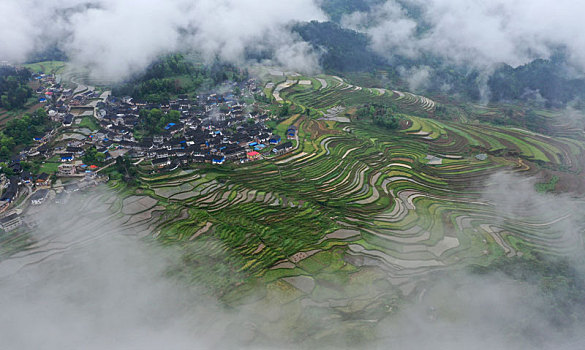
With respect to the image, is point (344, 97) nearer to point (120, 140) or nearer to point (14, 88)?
point (120, 140)

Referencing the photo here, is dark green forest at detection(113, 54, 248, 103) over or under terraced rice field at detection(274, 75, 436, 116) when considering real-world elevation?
over

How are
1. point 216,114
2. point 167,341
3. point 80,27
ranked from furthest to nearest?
point 80,27 → point 216,114 → point 167,341

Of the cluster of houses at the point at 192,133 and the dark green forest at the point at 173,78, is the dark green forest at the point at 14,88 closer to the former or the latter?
the cluster of houses at the point at 192,133

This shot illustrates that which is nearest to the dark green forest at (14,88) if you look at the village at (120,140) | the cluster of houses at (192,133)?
the village at (120,140)

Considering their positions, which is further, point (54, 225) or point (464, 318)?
point (54, 225)

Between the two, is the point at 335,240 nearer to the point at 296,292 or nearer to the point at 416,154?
the point at 296,292

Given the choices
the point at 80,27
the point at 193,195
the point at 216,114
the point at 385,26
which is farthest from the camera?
the point at 385,26

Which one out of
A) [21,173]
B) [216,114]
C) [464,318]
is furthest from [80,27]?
[464,318]

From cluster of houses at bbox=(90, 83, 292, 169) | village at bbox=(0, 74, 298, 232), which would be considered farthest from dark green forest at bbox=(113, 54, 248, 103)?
cluster of houses at bbox=(90, 83, 292, 169)

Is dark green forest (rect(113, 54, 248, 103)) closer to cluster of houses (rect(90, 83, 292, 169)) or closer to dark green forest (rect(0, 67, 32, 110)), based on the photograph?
cluster of houses (rect(90, 83, 292, 169))
